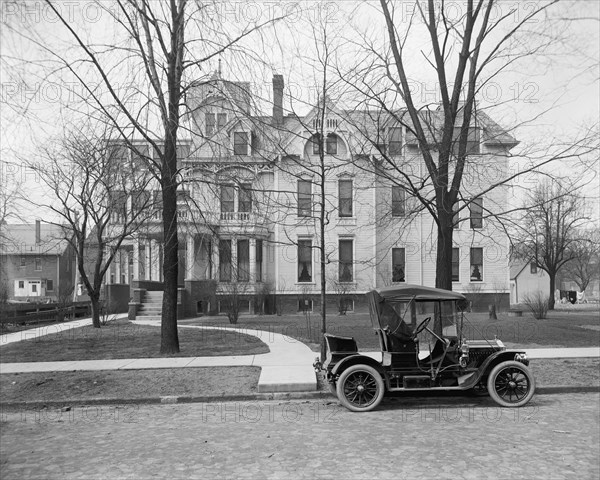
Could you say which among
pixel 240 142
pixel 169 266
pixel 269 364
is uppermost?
pixel 240 142

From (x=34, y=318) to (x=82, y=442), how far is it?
2137 cm

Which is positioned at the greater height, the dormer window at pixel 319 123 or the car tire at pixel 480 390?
the dormer window at pixel 319 123

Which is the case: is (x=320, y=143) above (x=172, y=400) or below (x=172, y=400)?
above

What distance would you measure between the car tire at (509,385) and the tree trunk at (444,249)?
5.44 metres

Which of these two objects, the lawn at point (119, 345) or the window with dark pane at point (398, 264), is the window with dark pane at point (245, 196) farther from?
the window with dark pane at point (398, 264)

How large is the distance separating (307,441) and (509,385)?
3975mm

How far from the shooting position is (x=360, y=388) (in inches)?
353

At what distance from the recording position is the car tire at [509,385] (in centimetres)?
909

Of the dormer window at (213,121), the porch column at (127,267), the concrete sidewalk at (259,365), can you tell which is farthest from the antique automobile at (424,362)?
the porch column at (127,267)

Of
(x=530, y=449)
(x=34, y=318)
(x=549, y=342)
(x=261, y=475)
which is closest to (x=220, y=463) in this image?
(x=261, y=475)

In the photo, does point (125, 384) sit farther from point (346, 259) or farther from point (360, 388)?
point (346, 259)

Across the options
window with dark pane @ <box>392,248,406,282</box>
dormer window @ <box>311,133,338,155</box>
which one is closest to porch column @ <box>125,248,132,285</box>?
window with dark pane @ <box>392,248,406,282</box>

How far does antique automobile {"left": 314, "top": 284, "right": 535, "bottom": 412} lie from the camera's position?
9.05m

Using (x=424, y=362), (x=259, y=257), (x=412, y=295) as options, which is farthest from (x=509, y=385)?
(x=259, y=257)
